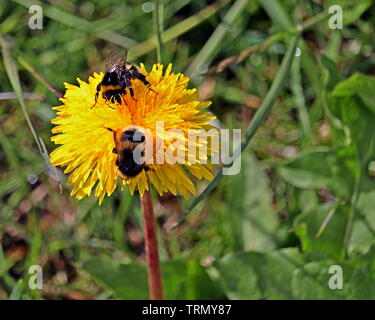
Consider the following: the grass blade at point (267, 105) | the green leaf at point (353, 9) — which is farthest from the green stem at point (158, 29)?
the green leaf at point (353, 9)

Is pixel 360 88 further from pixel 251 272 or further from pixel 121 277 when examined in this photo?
pixel 121 277

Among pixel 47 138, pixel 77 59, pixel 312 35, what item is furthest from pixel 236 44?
pixel 47 138

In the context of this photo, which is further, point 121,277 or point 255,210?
point 255,210

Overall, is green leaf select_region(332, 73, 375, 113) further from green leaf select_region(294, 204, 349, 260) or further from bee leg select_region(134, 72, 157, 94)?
bee leg select_region(134, 72, 157, 94)

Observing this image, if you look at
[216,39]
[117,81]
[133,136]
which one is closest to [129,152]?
[133,136]
